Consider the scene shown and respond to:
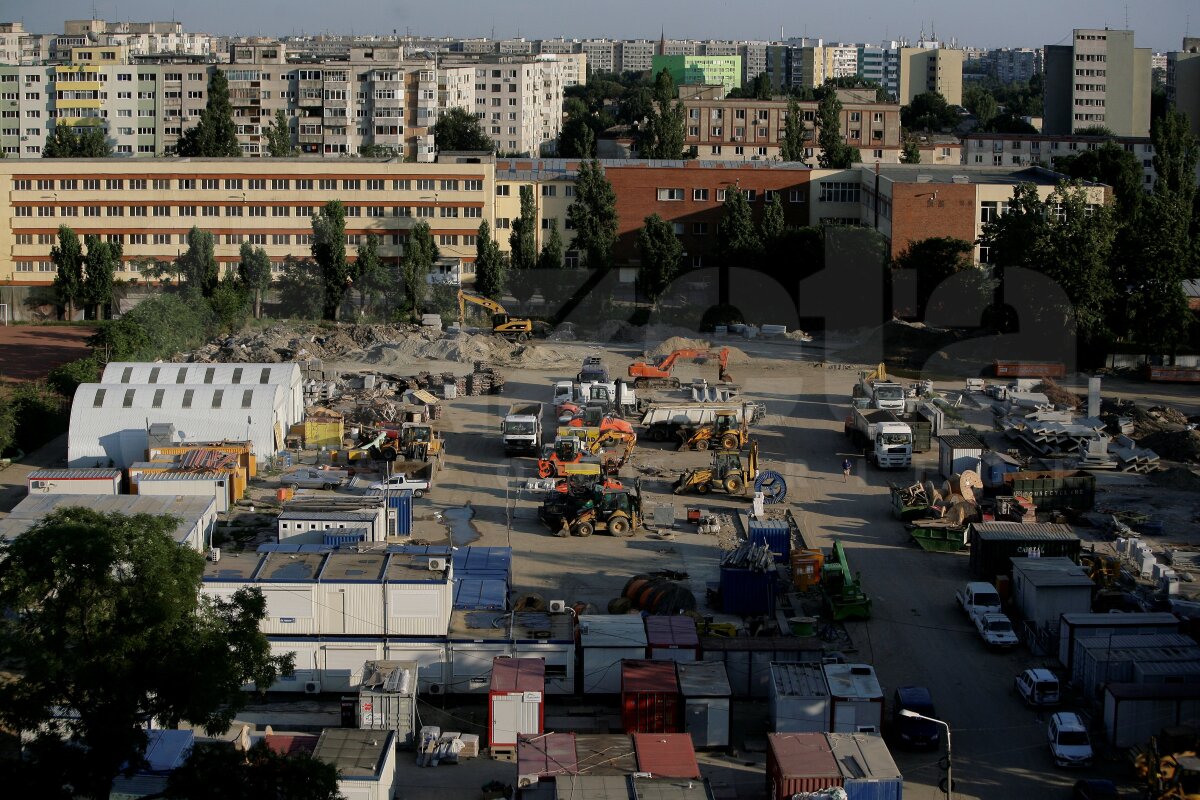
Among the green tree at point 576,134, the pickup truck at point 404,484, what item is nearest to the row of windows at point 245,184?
the green tree at point 576,134

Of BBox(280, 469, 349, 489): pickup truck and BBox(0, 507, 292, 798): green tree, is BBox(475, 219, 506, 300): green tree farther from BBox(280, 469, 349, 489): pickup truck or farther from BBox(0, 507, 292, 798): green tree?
BBox(0, 507, 292, 798): green tree

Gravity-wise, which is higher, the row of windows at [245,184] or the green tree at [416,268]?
the row of windows at [245,184]

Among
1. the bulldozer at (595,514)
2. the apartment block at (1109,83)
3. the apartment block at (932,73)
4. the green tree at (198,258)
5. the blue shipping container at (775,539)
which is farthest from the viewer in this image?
the apartment block at (932,73)

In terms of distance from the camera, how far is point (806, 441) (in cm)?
2369

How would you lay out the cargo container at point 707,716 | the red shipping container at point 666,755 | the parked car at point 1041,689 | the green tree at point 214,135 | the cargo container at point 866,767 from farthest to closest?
the green tree at point 214,135
the parked car at point 1041,689
the cargo container at point 707,716
the red shipping container at point 666,755
the cargo container at point 866,767

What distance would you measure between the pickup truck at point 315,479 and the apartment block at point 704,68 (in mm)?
100089

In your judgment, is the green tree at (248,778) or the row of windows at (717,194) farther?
the row of windows at (717,194)

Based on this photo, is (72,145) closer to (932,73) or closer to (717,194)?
(717,194)

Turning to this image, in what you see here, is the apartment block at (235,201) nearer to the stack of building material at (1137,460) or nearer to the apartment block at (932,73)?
the stack of building material at (1137,460)

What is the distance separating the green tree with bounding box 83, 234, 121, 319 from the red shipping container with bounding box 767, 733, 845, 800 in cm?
2795

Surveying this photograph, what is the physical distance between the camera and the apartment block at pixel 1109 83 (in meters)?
71.9

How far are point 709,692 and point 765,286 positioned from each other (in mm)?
23312

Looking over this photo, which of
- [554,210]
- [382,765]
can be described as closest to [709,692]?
[382,765]

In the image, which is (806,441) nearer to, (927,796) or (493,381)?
(493,381)
